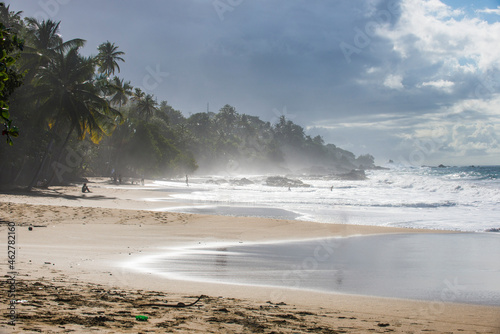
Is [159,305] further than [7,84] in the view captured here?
Yes

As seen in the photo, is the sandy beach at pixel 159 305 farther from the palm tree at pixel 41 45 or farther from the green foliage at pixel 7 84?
the palm tree at pixel 41 45

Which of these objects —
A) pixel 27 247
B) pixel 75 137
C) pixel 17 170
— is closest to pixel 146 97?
pixel 75 137

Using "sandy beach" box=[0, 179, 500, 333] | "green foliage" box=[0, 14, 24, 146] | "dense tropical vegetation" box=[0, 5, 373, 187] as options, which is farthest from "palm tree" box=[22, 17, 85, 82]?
"green foliage" box=[0, 14, 24, 146]

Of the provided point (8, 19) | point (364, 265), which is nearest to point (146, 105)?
point (8, 19)

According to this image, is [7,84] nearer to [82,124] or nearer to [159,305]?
[159,305]

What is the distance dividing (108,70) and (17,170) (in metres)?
35.1

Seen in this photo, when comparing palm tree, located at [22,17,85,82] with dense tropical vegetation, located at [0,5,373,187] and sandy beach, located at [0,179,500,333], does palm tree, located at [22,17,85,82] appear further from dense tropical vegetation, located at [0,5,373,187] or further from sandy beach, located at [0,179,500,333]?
sandy beach, located at [0,179,500,333]

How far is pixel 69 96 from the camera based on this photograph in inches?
1045

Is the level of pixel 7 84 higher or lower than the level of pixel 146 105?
lower

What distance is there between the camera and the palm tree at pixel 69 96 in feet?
87.0

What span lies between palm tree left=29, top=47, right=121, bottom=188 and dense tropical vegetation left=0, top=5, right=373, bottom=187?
0.06 meters

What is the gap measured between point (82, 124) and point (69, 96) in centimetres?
209

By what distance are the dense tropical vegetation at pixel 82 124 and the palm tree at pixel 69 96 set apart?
0.06 m

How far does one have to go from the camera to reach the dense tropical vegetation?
26.0 meters
